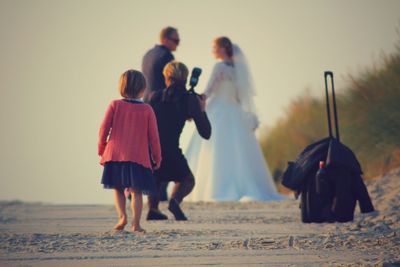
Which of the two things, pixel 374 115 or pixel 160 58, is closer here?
pixel 160 58

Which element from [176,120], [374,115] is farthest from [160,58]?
[374,115]

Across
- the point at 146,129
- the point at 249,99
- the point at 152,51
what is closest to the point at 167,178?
the point at 146,129

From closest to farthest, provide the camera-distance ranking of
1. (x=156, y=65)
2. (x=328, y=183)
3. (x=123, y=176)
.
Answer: (x=123, y=176)
(x=328, y=183)
(x=156, y=65)

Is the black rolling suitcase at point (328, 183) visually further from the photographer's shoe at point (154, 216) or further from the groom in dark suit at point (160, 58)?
the groom in dark suit at point (160, 58)

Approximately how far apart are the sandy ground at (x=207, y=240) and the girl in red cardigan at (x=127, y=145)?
0.44m

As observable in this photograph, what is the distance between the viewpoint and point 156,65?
1533cm

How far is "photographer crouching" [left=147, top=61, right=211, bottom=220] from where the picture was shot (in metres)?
12.4

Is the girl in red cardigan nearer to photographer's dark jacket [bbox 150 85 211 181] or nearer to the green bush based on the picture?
photographer's dark jacket [bbox 150 85 211 181]

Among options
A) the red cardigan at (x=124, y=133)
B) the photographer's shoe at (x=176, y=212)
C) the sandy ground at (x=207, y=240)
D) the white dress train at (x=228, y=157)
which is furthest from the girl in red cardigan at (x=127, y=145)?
the white dress train at (x=228, y=157)

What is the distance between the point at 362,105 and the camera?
17.5 meters

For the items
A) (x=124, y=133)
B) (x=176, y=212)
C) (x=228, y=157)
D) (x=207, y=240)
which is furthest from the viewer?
(x=228, y=157)

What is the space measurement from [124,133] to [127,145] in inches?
4.8

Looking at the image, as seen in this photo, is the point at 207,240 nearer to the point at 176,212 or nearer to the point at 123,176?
the point at 123,176

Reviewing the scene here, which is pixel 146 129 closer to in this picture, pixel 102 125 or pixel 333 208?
pixel 102 125
